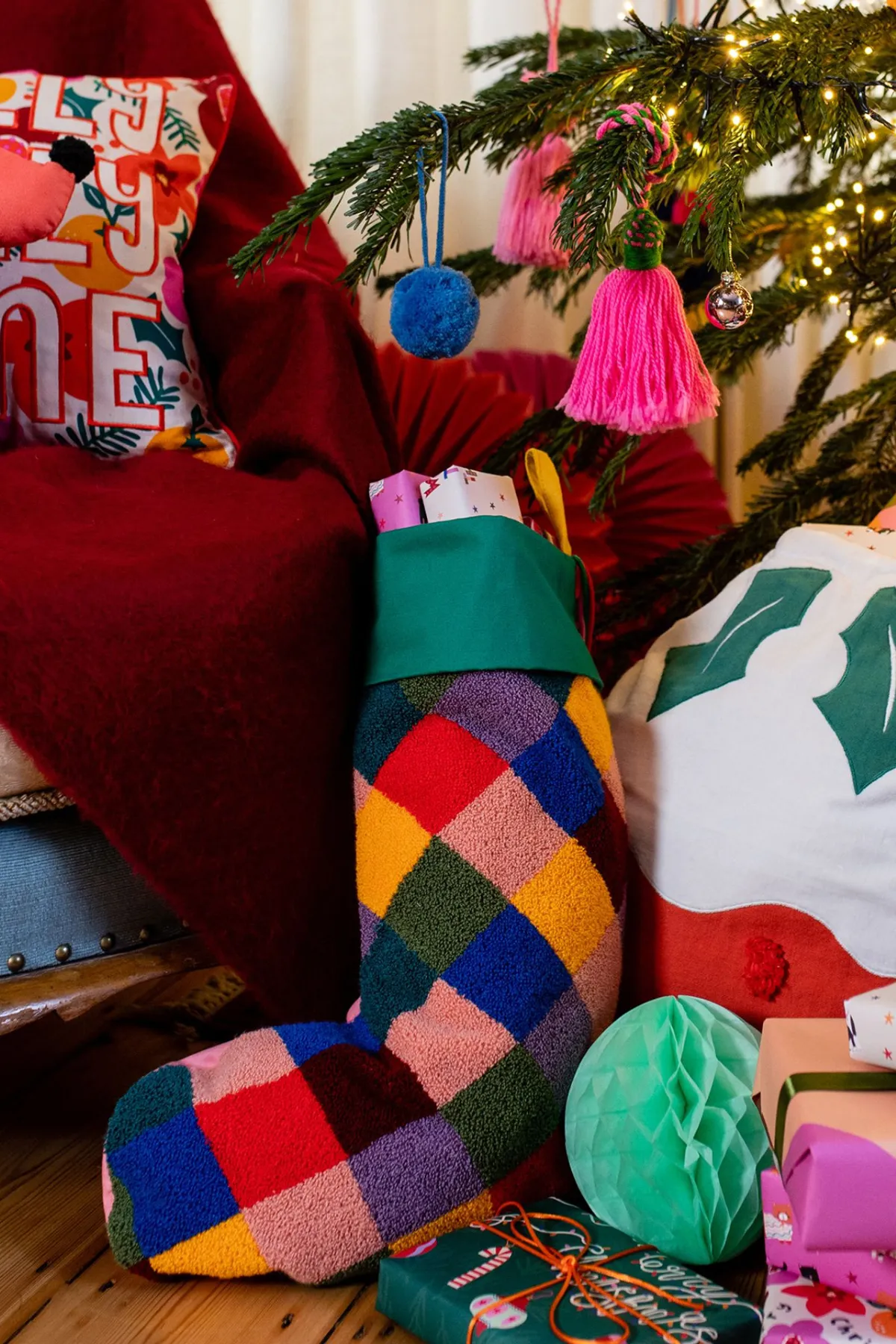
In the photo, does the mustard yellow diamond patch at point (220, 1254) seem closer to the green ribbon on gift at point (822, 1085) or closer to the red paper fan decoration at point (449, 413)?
the green ribbon on gift at point (822, 1085)

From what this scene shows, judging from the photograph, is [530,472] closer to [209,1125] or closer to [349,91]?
[209,1125]

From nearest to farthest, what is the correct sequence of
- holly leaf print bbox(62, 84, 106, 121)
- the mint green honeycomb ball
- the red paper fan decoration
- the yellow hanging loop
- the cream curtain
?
the mint green honeycomb ball → the yellow hanging loop → holly leaf print bbox(62, 84, 106, 121) → the red paper fan decoration → the cream curtain

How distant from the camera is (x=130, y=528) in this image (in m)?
0.80

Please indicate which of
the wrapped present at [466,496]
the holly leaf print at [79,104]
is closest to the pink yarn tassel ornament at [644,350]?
the wrapped present at [466,496]

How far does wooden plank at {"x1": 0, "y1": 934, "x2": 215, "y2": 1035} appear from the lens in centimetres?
77

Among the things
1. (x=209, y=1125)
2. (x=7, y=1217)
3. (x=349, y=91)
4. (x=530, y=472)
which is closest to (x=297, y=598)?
(x=530, y=472)

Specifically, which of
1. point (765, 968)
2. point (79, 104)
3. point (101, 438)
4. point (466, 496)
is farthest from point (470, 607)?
point (79, 104)

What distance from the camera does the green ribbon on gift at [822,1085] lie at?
1.98ft

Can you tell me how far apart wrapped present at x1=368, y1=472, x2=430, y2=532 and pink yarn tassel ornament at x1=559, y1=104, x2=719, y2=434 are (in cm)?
14

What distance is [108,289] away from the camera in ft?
3.28

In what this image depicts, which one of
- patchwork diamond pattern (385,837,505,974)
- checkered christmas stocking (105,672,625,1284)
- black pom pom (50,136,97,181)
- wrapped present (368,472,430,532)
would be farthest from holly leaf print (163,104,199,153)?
patchwork diamond pattern (385,837,505,974)

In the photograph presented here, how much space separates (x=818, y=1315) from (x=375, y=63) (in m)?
1.47

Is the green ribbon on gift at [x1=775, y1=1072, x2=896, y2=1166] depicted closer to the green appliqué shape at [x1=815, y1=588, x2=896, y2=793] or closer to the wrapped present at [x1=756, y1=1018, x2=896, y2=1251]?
the wrapped present at [x1=756, y1=1018, x2=896, y2=1251]

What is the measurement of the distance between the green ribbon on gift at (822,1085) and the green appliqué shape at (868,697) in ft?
0.58
